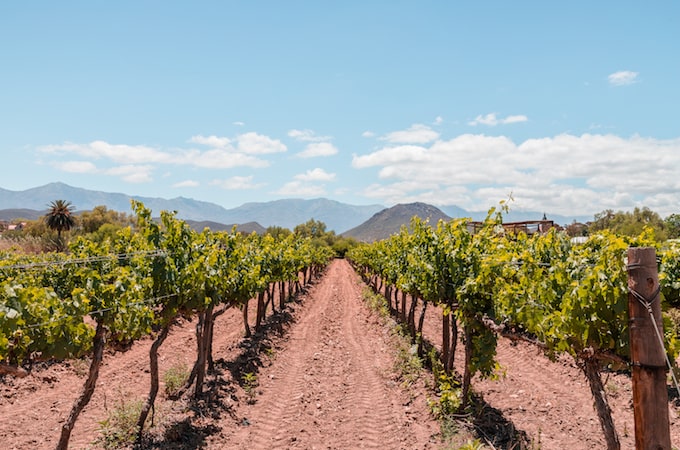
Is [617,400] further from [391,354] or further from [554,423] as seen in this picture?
[391,354]

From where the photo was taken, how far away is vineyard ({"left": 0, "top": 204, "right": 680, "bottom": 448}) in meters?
4.96

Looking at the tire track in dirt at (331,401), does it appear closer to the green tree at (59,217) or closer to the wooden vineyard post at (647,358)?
the wooden vineyard post at (647,358)

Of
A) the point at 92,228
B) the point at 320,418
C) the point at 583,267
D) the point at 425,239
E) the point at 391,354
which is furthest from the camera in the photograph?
the point at 92,228

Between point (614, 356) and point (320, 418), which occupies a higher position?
point (614, 356)

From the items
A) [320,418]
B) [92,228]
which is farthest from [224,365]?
[92,228]

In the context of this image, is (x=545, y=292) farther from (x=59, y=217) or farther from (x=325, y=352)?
(x=59, y=217)

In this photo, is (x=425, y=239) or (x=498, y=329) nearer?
(x=498, y=329)

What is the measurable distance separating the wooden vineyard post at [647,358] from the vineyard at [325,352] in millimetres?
804

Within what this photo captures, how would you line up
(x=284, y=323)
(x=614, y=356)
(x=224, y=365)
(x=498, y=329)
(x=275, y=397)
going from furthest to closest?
(x=284, y=323) → (x=224, y=365) → (x=275, y=397) → (x=498, y=329) → (x=614, y=356)

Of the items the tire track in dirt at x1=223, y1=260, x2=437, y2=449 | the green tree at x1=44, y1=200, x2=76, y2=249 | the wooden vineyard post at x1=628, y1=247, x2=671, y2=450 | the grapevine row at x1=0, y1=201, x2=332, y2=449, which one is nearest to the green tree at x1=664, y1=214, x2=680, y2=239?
the tire track in dirt at x1=223, y1=260, x2=437, y2=449

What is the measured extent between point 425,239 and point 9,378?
1035cm

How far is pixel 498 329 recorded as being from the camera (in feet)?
23.1

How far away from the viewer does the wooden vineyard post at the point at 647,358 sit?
3055 mm

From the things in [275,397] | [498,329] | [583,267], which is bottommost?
[275,397]
